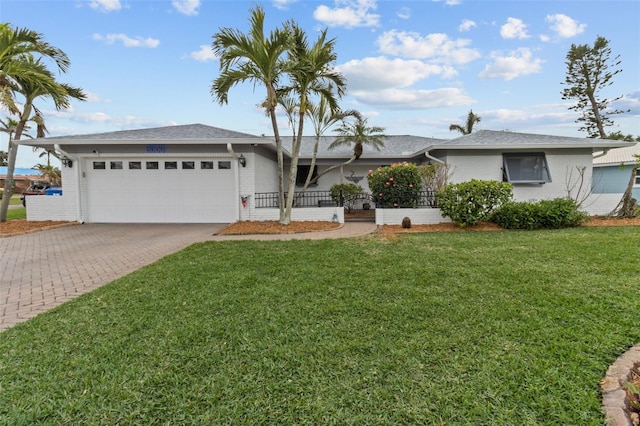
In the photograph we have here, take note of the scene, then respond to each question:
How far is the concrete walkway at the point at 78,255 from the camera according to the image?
4.48m

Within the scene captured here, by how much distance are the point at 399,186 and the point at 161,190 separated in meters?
8.88

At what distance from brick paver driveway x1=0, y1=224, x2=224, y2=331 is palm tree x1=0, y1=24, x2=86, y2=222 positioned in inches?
159

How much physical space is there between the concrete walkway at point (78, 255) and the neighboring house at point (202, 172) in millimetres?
900

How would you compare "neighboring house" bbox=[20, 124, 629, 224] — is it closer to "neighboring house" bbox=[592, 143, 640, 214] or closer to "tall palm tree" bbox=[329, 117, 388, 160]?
"tall palm tree" bbox=[329, 117, 388, 160]

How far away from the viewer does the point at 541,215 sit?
9211 millimetres

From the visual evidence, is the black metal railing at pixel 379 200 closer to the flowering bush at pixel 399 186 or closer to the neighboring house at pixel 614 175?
the flowering bush at pixel 399 186

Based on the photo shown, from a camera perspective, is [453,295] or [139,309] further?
[453,295]

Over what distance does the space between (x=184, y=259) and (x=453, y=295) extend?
4973 millimetres

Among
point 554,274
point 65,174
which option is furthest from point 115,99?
point 554,274

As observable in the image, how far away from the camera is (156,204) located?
12039 mm

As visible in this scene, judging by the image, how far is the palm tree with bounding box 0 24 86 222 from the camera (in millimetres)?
8938

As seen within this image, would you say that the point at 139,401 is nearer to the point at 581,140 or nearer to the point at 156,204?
the point at 156,204

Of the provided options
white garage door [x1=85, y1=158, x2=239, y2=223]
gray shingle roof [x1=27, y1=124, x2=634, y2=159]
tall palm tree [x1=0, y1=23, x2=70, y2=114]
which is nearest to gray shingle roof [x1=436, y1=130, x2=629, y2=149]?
gray shingle roof [x1=27, y1=124, x2=634, y2=159]

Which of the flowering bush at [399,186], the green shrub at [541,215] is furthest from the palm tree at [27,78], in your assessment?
the green shrub at [541,215]
